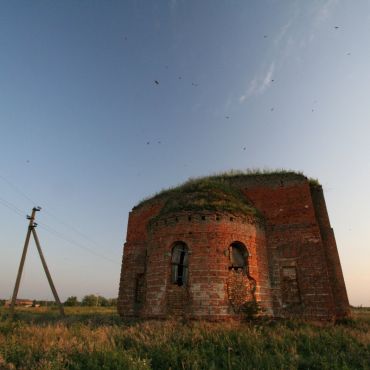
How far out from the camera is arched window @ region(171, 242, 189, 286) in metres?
12.2

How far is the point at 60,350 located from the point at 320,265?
34.6 feet

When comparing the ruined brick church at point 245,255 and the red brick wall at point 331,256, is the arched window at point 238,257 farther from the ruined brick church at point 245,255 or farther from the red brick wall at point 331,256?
the red brick wall at point 331,256

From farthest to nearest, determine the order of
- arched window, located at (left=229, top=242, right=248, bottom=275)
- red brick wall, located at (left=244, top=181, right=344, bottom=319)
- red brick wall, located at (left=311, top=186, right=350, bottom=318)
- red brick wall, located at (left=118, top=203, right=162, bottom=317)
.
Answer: red brick wall, located at (left=118, top=203, right=162, bottom=317)
red brick wall, located at (left=311, top=186, right=350, bottom=318)
red brick wall, located at (left=244, top=181, right=344, bottom=319)
arched window, located at (left=229, top=242, right=248, bottom=275)

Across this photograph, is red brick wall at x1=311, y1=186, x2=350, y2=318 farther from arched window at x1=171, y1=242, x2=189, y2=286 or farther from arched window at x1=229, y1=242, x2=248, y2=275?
arched window at x1=171, y1=242, x2=189, y2=286

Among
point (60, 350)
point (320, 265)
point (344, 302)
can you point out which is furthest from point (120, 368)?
point (344, 302)

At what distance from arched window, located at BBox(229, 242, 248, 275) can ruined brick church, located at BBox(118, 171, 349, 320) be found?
0.04 m

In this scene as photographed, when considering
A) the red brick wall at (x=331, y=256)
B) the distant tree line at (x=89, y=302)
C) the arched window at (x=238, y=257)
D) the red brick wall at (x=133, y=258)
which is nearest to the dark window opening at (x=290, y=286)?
the red brick wall at (x=331, y=256)

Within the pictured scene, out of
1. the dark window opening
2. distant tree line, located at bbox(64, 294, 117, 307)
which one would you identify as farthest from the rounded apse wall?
distant tree line, located at bbox(64, 294, 117, 307)

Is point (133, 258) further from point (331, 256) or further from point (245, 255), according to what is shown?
point (331, 256)

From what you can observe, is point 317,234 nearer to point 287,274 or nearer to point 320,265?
point 320,265

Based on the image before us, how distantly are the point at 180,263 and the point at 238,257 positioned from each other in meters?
2.46

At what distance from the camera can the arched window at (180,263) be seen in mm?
12216

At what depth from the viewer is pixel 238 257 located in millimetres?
12359

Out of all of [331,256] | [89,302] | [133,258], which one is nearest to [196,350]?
[331,256]
